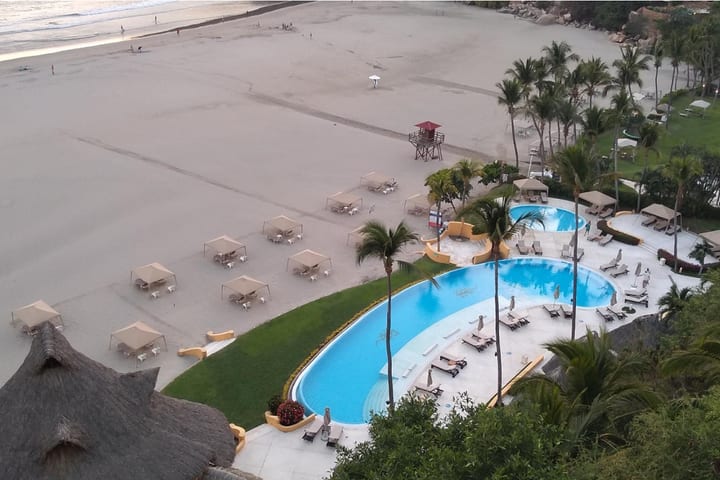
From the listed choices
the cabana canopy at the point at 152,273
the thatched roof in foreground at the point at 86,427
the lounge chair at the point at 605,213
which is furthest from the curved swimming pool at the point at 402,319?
the cabana canopy at the point at 152,273

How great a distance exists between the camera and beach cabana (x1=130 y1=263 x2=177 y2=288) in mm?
29509

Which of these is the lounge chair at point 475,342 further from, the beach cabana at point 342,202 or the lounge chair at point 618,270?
the beach cabana at point 342,202

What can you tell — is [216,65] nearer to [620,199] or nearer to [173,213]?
[173,213]

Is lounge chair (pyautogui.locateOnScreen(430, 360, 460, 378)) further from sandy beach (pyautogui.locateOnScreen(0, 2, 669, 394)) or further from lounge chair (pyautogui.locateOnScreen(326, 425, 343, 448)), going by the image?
sandy beach (pyautogui.locateOnScreen(0, 2, 669, 394))

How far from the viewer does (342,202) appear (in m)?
37.6

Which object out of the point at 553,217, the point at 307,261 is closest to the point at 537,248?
the point at 553,217

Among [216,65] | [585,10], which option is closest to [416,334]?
[216,65]

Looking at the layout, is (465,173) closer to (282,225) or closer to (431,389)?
(282,225)

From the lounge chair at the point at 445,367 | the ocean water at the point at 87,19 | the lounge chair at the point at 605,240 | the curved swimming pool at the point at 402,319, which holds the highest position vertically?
the ocean water at the point at 87,19

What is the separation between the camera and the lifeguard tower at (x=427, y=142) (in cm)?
4625

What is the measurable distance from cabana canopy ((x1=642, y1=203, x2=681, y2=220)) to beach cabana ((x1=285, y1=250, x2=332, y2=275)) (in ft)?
58.8

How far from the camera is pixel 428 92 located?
61.6 meters

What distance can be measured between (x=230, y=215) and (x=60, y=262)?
930 cm

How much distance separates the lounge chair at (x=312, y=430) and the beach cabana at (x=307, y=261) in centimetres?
1051
